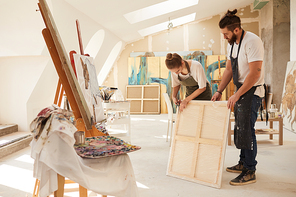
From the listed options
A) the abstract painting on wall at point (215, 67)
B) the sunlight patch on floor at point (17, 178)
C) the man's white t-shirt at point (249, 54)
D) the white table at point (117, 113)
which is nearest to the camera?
the man's white t-shirt at point (249, 54)

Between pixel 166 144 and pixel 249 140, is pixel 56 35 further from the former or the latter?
pixel 166 144

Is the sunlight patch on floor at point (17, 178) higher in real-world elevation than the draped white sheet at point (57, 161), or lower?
lower

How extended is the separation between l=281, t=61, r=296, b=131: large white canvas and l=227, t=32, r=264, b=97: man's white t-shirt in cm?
338

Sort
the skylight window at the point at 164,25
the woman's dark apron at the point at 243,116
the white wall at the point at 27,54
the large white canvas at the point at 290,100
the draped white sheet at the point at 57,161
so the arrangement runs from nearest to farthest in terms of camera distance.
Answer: the draped white sheet at the point at 57,161 < the woman's dark apron at the point at 243,116 < the white wall at the point at 27,54 < the large white canvas at the point at 290,100 < the skylight window at the point at 164,25

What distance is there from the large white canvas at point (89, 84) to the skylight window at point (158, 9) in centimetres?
370

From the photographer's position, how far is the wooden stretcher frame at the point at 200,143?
2.42 metres

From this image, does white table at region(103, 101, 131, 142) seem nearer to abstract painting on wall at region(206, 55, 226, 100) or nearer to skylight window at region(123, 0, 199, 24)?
skylight window at region(123, 0, 199, 24)

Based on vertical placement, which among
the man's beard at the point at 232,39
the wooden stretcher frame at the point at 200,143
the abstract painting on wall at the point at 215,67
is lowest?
the wooden stretcher frame at the point at 200,143

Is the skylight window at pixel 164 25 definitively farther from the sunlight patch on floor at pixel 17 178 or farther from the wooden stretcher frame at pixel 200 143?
the sunlight patch on floor at pixel 17 178

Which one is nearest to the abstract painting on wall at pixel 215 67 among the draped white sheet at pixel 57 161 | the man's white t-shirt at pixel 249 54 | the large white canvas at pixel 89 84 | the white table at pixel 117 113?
the white table at pixel 117 113

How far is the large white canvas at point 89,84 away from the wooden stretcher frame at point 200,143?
0.88 m

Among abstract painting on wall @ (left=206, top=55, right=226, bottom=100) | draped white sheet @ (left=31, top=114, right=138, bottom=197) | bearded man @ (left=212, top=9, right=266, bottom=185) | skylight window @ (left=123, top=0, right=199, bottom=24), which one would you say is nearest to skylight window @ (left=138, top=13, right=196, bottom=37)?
skylight window @ (left=123, top=0, right=199, bottom=24)

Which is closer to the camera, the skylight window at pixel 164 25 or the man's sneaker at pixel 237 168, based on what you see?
the man's sneaker at pixel 237 168

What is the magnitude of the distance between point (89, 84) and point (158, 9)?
440 centimetres
